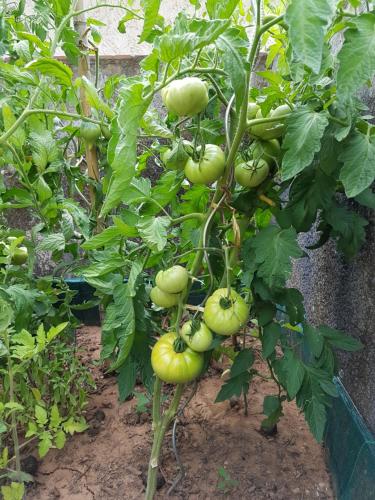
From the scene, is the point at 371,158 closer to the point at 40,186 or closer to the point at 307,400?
the point at 307,400

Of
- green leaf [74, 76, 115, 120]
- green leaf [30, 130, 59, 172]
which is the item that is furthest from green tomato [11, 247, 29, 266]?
green leaf [74, 76, 115, 120]

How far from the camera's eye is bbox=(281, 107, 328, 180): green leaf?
27.4 inches

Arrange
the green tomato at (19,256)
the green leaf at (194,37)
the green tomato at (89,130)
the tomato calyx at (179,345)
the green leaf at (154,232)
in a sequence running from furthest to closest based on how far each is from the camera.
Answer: the green tomato at (19,256)
the green tomato at (89,130)
the tomato calyx at (179,345)
the green leaf at (154,232)
the green leaf at (194,37)

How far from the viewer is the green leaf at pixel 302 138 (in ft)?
2.29

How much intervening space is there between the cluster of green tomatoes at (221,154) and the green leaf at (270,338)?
0.34 meters

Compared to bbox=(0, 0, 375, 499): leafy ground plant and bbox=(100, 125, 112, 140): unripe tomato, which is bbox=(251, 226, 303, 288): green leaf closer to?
bbox=(0, 0, 375, 499): leafy ground plant

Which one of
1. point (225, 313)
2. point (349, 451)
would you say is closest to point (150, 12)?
point (225, 313)

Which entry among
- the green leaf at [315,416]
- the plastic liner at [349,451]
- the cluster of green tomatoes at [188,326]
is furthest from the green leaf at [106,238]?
the plastic liner at [349,451]

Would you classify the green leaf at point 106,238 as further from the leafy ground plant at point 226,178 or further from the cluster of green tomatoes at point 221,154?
the cluster of green tomatoes at point 221,154

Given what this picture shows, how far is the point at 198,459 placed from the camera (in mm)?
1279

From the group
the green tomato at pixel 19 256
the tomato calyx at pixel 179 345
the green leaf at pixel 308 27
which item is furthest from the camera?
the green tomato at pixel 19 256

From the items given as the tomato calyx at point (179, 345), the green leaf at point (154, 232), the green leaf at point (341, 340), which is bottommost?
the green leaf at point (341, 340)

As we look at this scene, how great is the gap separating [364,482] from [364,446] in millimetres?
78

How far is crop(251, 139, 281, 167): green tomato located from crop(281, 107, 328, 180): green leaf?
135mm
